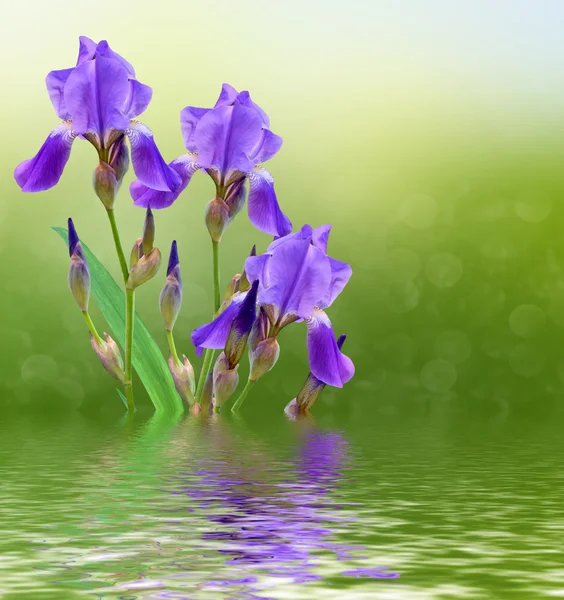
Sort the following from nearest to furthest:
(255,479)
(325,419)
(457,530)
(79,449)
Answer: (457,530)
(255,479)
(79,449)
(325,419)

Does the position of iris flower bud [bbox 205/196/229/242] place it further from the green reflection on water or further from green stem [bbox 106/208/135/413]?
the green reflection on water

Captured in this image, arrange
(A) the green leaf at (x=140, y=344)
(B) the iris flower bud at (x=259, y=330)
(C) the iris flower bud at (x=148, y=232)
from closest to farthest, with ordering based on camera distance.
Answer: (B) the iris flower bud at (x=259, y=330), (C) the iris flower bud at (x=148, y=232), (A) the green leaf at (x=140, y=344)

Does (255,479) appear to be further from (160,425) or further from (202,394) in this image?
(202,394)

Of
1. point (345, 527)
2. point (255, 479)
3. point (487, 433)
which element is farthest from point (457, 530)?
point (487, 433)

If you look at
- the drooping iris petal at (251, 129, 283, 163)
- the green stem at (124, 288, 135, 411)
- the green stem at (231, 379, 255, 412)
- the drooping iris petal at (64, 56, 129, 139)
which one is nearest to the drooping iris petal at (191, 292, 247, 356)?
the green stem at (231, 379, 255, 412)

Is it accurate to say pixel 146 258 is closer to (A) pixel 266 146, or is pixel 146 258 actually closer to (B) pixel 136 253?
(B) pixel 136 253

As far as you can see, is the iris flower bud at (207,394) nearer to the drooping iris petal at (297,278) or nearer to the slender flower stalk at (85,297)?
the slender flower stalk at (85,297)

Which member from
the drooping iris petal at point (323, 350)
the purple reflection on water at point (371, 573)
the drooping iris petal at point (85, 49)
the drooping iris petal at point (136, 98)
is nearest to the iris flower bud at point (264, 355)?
the drooping iris petal at point (323, 350)

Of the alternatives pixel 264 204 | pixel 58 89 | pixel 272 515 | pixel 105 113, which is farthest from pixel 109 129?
pixel 272 515
